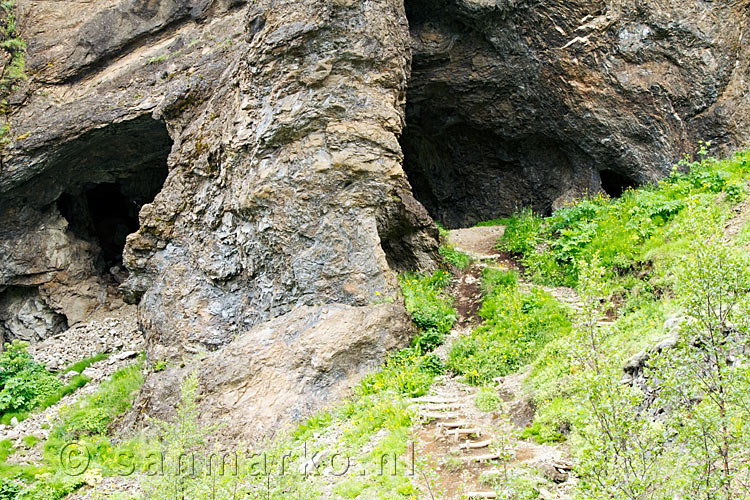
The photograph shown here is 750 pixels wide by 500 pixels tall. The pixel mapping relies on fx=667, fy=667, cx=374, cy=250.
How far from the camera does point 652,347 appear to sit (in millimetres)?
7520

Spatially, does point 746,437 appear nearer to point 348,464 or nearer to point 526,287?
point 348,464

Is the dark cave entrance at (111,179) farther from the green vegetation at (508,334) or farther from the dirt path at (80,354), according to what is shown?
the green vegetation at (508,334)

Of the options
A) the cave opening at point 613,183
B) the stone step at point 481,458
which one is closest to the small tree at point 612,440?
the stone step at point 481,458

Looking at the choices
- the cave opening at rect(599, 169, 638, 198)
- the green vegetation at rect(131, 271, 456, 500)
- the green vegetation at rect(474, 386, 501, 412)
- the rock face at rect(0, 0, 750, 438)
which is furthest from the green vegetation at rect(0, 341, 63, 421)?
the cave opening at rect(599, 169, 638, 198)

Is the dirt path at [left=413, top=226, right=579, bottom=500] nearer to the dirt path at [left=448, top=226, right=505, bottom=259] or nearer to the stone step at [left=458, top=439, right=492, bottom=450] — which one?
the stone step at [left=458, top=439, right=492, bottom=450]

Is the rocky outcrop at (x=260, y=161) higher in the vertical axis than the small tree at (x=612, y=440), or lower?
higher

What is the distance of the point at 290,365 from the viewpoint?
10.5 m

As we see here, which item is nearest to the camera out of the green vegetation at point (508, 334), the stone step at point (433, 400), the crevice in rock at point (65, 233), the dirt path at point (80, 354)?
the stone step at point (433, 400)

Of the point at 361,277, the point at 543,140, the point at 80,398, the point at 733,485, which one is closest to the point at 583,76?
the point at 543,140

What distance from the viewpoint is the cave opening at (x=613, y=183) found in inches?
639

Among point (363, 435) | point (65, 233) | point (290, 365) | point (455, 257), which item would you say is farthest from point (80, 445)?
point (65, 233)

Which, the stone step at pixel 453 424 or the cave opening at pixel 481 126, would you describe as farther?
the cave opening at pixel 481 126

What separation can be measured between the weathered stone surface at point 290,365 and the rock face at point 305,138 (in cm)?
5

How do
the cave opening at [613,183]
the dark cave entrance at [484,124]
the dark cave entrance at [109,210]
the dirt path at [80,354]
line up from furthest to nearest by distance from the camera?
the dark cave entrance at [109,210] < the cave opening at [613,183] < the dark cave entrance at [484,124] < the dirt path at [80,354]
